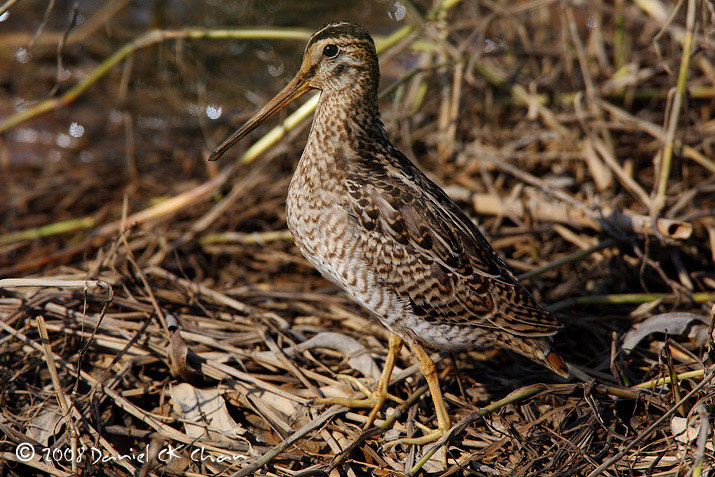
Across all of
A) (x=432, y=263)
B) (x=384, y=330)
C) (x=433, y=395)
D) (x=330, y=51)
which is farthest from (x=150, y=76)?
(x=433, y=395)

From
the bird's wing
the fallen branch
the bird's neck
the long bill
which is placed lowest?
the fallen branch

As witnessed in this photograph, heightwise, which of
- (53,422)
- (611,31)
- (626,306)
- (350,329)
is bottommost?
(626,306)

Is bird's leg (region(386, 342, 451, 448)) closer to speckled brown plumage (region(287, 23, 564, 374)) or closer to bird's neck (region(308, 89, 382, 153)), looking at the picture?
speckled brown plumage (region(287, 23, 564, 374))

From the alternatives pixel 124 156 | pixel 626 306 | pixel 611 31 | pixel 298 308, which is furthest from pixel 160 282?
pixel 611 31

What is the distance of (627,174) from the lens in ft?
14.2

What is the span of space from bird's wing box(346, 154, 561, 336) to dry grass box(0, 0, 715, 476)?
1.26ft

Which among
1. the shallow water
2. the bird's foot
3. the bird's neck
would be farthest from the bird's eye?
the shallow water

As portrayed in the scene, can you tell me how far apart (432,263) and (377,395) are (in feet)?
2.46

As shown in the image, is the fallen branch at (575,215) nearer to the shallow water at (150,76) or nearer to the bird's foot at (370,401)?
the bird's foot at (370,401)

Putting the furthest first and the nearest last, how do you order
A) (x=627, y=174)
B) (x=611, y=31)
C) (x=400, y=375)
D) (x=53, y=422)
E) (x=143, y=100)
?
(x=143, y=100), (x=611, y=31), (x=627, y=174), (x=400, y=375), (x=53, y=422)

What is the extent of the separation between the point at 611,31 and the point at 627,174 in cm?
214

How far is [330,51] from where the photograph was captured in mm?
3131

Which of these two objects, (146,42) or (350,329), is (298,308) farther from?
(146,42)

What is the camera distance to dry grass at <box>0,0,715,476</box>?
2920 millimetres
